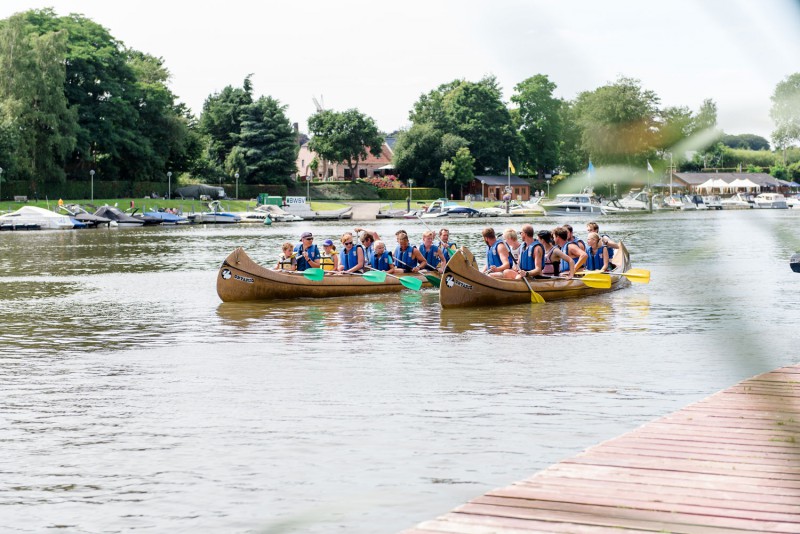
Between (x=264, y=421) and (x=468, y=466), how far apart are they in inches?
132

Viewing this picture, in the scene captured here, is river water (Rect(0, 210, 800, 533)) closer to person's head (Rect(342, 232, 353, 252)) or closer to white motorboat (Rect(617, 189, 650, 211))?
white motorboat (Rect(617, 189, 650, 211))

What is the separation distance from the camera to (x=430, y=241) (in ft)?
94.4

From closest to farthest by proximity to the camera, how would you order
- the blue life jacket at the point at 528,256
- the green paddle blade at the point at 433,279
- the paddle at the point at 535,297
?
the paddle at the point at 535,297 → the blue life jacket at the point at 528,256 → the green paddle blade at the point at 433,279

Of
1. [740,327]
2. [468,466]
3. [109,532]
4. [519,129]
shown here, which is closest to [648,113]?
[740,327]

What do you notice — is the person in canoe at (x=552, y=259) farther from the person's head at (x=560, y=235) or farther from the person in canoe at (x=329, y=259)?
the person in canoe at (x=329, y=259)

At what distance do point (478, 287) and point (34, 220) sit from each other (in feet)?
220

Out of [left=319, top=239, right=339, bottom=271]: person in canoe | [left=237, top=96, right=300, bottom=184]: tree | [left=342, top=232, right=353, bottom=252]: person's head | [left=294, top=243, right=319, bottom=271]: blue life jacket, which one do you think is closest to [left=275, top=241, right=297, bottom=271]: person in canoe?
[left=294, top=243, right=319, bottom=271]: blue life jacket

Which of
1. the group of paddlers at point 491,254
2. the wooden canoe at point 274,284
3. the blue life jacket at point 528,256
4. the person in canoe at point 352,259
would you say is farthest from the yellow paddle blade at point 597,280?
the person in canoe at point 352,259

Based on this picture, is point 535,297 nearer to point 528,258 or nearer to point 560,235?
point 528,258

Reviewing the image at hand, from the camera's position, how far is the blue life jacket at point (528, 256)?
25.2 m

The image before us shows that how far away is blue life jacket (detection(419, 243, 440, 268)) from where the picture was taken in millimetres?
29062

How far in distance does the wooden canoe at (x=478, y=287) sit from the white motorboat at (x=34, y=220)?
65.9 metres

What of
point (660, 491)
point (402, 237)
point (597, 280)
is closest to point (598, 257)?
point (597, 280)

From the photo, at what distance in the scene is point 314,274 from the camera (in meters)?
27.0
